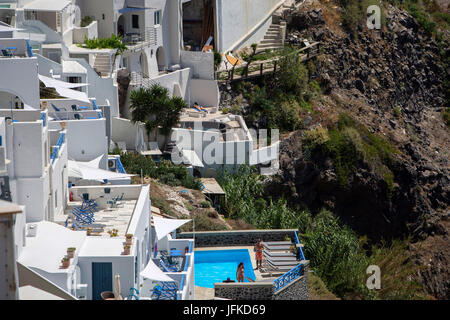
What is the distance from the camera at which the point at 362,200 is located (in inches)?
2127

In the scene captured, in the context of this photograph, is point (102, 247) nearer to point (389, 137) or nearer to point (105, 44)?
point (105, 44)

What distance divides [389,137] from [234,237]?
2675cm

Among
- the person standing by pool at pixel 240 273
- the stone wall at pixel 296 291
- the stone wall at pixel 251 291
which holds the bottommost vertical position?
the stone wall at pixel 296 291

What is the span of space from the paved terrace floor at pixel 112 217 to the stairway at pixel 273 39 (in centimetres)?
3336

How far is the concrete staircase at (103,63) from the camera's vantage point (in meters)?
46.8

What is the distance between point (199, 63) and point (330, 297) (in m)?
23.3

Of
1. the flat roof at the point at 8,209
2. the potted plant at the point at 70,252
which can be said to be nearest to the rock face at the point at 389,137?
the potted plant at the point at 70,252

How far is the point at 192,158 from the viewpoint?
1863 inches

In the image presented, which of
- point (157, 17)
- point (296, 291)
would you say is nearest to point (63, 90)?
point (296, 291)

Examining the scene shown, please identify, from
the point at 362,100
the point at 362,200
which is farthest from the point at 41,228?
the point at 362,100

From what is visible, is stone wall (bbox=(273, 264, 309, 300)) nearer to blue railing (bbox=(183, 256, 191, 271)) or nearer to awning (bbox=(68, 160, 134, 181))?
blue railing (bbox=(183, 256, 191, 271))

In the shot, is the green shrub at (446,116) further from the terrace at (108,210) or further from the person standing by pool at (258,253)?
the terrace at (108,210)

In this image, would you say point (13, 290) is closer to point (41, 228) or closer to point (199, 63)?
point (41, 228)

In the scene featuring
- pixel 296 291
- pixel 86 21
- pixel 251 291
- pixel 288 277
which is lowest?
pixel 296 291
